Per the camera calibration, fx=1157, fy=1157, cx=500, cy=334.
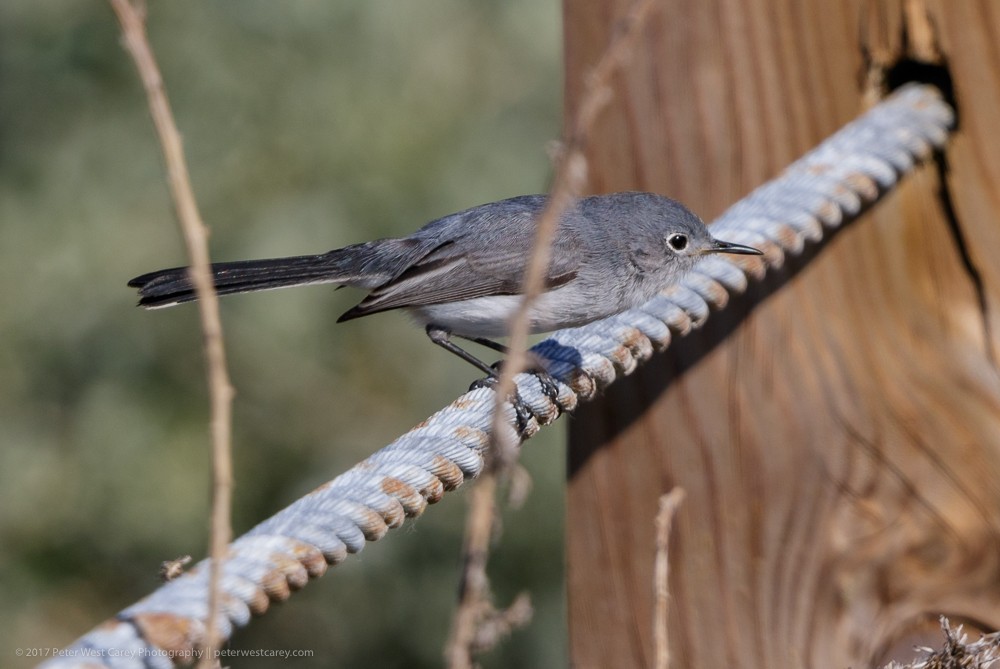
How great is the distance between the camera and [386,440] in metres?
5.18

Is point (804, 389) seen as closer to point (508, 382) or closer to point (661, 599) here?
point (661, 599)

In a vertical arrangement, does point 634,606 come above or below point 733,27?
below

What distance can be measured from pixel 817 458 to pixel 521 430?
78cm

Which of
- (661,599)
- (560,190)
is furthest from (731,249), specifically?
(560,190)

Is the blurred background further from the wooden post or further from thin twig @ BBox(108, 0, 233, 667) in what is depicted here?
thin twig @ BBox(108, 0, 233, 667)

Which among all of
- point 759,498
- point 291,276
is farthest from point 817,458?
point 291,276

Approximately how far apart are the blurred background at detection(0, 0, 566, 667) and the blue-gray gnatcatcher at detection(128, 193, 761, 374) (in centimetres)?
186

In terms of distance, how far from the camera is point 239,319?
4.95m

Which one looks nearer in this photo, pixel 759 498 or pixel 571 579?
pixel 759 498

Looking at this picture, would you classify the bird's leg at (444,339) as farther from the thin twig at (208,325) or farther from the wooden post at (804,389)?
the thin twig at (208,325)

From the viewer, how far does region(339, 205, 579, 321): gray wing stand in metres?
3.02

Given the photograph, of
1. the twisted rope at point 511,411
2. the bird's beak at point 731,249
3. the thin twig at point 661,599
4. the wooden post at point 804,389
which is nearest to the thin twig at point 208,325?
the twisted rope at point 511,411

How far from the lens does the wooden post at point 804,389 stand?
2.44 metres

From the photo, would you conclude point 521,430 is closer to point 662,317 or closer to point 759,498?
point 662,317
